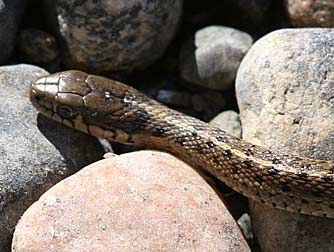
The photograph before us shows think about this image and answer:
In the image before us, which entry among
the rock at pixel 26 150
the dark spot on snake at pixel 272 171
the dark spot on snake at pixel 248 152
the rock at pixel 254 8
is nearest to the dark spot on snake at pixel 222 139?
the dark spot on snake at pixel 248 152

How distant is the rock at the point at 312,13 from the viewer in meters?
6.38

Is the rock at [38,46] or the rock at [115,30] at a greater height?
the rock at [115,30]

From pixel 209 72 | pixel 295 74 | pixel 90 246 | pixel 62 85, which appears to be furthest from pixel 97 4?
pixel 90 246

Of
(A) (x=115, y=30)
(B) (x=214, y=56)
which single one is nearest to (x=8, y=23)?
(A) (x=115, y=30)

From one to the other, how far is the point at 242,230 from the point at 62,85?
2.07 m

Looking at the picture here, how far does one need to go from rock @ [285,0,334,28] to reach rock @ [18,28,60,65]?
2426mm

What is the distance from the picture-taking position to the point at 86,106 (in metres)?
5.82

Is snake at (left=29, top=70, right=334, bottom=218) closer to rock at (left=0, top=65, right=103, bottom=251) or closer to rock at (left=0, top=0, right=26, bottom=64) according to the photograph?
rock at (left=0, top=65, right=103, bottom=251)

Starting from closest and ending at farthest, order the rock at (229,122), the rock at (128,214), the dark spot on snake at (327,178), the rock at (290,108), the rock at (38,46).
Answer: the rock at (128,214) < the dark spot on snake at (327,178) < the rock at (290,108) < the rock at (229,122) < the rock at (38,46)

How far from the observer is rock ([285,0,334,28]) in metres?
6.38

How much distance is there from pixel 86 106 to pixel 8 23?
1.28 m

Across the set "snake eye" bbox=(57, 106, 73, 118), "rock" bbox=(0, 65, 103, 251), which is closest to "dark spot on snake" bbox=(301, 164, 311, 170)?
"rock" bbox=(0, 65, 103, 251)

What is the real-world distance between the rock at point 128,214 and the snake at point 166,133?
0.30 m

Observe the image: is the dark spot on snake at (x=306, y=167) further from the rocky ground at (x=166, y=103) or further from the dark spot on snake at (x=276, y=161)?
the rocky ground at (x=166, y=103)
